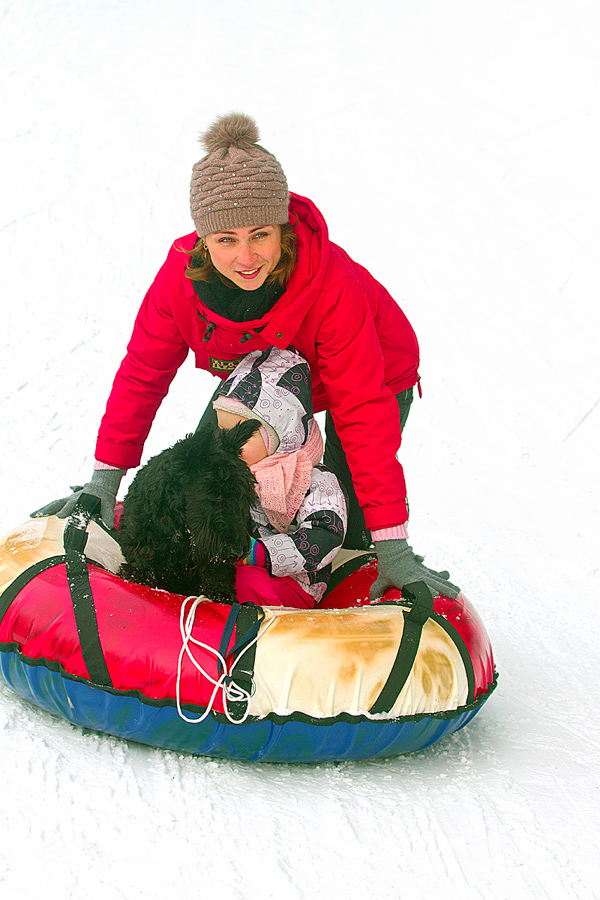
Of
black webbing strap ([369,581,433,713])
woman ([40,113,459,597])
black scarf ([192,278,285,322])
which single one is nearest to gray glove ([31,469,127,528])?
woman ([40,113,459,597])

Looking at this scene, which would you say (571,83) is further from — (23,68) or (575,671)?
(575,671)

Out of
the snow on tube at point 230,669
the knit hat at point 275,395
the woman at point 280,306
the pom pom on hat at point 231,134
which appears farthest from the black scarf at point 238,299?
the snow on tube at point 230,669

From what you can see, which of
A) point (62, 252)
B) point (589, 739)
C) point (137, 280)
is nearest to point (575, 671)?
point (589, 739)

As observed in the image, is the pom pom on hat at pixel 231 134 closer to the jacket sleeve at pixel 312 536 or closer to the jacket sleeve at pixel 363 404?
the jacket sleeve at pixel 363 404

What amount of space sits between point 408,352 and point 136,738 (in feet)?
4.79

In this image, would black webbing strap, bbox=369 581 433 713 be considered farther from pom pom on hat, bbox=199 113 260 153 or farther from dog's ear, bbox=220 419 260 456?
pom pom on hat, bbox=199 113 260 153

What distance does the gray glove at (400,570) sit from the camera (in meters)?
2.09

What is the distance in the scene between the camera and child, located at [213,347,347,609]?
2.14m

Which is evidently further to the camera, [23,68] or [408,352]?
[23,68]

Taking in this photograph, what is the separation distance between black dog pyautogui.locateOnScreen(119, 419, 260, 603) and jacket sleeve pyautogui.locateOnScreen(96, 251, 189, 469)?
567 millimetres

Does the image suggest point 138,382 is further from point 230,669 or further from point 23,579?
point 230,669

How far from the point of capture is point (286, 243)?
2143 mm

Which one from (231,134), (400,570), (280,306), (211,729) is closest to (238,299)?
(280,306)

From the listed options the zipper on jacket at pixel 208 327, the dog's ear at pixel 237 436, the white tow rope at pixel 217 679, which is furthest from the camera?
the zipper on jacket at pixel 208 327
